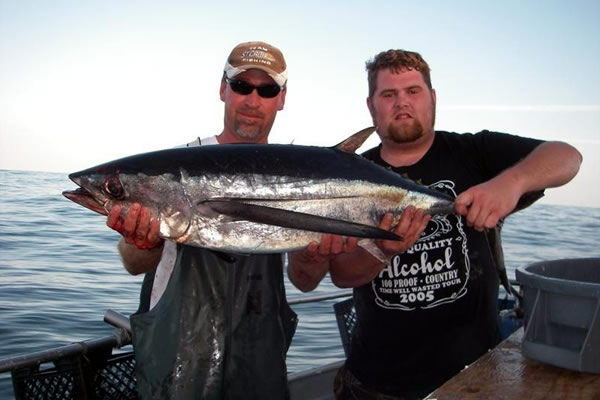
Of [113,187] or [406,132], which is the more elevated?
[406,132]

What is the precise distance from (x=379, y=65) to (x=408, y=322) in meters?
1.65

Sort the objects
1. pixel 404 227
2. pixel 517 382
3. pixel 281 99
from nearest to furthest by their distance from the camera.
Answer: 1. pixel 517 382
2. pixel 404 227
3. pixel 281 99

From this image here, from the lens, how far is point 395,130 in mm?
3420

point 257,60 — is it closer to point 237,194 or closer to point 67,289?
point 237,194

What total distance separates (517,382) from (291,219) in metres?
1.23

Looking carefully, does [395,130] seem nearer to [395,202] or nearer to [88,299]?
[395,202]

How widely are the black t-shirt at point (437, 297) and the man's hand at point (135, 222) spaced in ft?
4.77

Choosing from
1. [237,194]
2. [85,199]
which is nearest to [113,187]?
[85,199]

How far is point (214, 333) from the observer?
10.0 ft

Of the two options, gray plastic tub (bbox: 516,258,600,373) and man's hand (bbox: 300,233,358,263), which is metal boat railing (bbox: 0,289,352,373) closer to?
man's hand (bbox: 300,233,358,263)

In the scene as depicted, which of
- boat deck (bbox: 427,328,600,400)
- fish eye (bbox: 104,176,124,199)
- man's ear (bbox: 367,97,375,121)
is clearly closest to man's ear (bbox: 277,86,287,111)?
man's ear (bbox: 367,97,375,121)

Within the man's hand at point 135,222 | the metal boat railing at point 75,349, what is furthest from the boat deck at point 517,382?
the metal boat railing at point 75,349

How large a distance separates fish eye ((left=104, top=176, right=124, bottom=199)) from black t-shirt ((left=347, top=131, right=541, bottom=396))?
165cm

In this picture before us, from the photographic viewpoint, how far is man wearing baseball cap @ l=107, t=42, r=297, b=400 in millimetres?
2975
